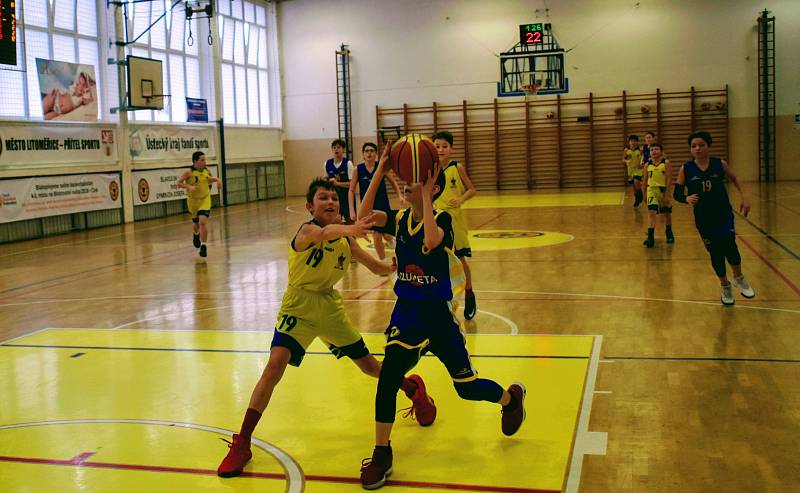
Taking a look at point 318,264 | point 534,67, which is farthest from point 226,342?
point 534,67

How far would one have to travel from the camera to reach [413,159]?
4289 mm

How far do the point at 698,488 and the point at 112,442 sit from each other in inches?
136

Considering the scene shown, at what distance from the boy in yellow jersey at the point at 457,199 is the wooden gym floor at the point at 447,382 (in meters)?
0.32

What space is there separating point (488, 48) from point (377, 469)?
89.8 ft

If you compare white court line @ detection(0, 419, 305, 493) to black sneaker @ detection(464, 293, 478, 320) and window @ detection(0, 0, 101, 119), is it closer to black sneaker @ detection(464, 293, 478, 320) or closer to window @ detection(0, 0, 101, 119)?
black sneaker @ detection(464, 293, 478, 320)

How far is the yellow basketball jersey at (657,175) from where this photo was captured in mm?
14086

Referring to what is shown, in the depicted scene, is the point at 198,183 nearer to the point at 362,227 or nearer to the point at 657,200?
the point at 657,200

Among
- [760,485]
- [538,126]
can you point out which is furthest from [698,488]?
[538,126]

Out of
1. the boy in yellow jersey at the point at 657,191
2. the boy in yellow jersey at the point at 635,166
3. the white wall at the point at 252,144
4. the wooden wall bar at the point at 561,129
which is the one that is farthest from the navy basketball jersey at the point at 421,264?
the wooden wall bar at the point at 561,129

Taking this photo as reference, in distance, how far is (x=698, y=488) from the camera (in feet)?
13.5

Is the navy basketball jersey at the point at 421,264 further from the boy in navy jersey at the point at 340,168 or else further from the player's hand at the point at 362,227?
the boy in navy jersey at the point at 340,168

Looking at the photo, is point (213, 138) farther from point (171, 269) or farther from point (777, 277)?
point (777, 277)

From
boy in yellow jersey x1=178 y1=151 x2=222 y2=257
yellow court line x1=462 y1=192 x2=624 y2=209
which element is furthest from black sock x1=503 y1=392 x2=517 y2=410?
yellow court line x1=462 y1=192 x2=624 y2=209

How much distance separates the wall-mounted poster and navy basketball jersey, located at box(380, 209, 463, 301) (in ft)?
55.8
